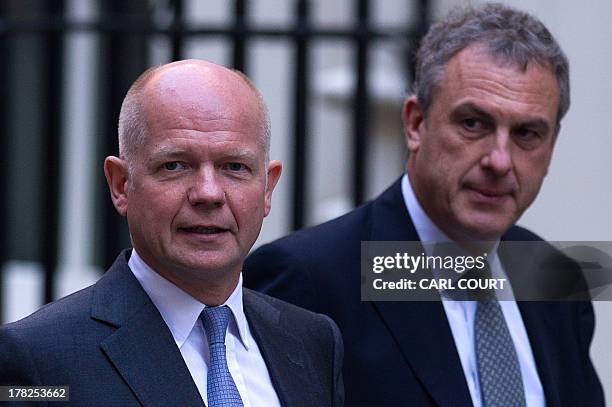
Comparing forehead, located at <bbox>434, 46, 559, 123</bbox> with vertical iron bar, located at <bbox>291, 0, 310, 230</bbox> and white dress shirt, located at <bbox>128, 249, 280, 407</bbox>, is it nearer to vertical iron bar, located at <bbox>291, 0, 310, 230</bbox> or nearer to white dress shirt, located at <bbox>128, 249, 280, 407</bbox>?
white dress shirt, located at <bbox>128, 249, 280, 407</bbox>

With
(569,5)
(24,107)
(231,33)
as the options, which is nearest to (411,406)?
(231,33)

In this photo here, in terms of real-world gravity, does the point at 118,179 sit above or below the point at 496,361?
above

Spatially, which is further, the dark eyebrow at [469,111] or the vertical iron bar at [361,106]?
the vertical iron bar at [361,106]

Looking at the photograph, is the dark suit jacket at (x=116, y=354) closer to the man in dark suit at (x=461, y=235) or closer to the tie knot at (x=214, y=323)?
the tie knot at (x=214, y=323)

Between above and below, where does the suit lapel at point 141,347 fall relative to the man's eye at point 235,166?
below

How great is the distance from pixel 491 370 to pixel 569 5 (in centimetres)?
250

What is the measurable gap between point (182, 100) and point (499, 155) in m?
0.95

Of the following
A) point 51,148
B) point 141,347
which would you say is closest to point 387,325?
point 141,347

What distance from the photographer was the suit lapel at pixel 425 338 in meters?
2.95

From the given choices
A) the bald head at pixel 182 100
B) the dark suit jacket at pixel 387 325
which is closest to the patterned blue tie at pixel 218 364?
the bald head at pixel 182 100

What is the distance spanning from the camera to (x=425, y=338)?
301 centimetres

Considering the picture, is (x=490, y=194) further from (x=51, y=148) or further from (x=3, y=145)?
(x=3, y=145)

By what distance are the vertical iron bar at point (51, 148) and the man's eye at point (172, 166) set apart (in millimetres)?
2492

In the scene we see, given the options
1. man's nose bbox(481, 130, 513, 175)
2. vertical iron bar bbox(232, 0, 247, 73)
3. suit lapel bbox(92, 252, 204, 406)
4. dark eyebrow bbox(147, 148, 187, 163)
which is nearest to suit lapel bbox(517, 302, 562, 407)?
man's nose bbox(481, 130, 513, 175)
